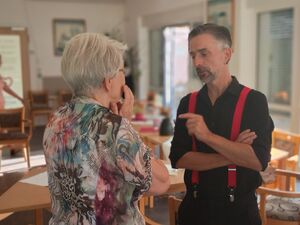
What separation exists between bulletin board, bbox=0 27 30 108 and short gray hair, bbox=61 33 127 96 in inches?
291

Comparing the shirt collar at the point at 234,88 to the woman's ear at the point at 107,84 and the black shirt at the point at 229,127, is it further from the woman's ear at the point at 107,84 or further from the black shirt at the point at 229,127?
the woman's ear at the point at 107,84

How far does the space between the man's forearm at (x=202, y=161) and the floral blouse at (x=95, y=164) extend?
35 centimetres

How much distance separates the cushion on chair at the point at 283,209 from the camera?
8.18ft

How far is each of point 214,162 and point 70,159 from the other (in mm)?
562

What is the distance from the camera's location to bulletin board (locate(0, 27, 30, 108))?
7.98 m

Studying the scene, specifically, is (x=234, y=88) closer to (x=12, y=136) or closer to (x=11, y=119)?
(x=12, y=136)

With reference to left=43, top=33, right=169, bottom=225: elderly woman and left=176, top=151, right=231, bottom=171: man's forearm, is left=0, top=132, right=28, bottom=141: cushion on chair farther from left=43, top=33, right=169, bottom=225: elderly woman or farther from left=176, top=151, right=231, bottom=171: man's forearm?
left=43, top=33, right=169, bottom=225: elderly woman

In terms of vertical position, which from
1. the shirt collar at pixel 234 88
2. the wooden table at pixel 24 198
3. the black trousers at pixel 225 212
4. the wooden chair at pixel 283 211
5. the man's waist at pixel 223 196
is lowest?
the wooden chair at pixel 283 211

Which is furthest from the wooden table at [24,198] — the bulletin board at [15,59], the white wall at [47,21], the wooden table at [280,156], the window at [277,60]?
the white wall at [47,21]

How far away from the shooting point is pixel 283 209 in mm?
2574

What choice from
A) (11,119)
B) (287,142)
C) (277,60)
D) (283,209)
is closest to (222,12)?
(277,60)

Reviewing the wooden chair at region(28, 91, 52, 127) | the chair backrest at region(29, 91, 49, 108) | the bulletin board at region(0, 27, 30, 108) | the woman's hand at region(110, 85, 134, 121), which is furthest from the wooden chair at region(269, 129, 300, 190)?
the bulletin board at region(0, 27, 30, 108)

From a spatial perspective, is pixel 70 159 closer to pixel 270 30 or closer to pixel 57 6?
pixel 270 30

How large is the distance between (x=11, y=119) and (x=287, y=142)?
11.8 ft
